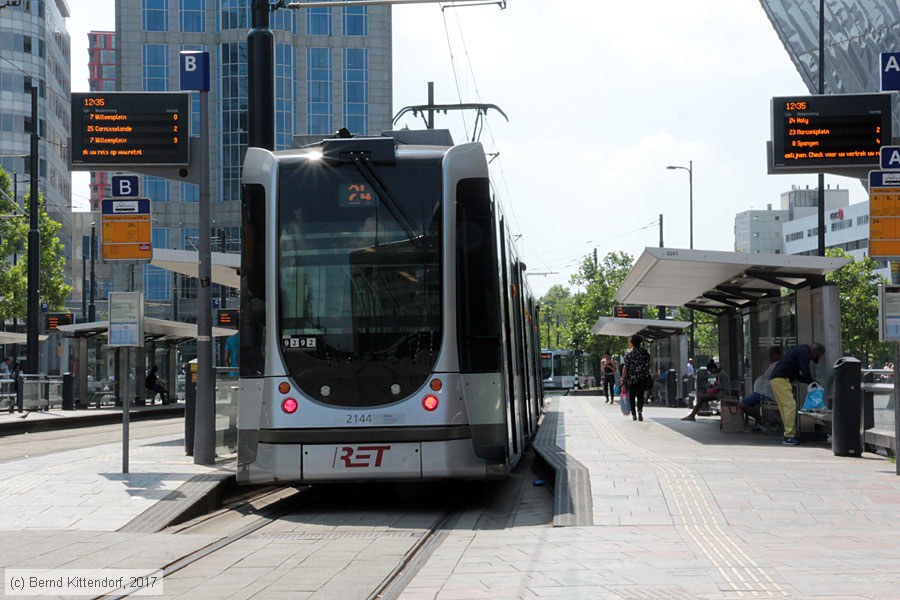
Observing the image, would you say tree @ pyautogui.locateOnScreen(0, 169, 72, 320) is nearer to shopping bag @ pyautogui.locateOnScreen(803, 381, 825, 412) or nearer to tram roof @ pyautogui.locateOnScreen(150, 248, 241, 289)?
tram roof @ pyautogui.locateOnScreen(150, 248, 241, 289)

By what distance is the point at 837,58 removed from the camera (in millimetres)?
79250

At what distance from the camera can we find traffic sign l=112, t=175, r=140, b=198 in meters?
13.3

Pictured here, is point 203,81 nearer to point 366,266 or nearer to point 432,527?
point 366,266

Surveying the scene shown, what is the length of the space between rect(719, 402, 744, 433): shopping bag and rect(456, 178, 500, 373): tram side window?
34.8 ft

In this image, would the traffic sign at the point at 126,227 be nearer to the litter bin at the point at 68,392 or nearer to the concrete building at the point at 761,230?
the litter bin at the point at 68,392

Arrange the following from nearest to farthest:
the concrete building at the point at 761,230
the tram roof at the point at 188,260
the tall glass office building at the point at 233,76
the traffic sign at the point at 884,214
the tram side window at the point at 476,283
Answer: the tram side window at the point at 476,283, the traffic sign at the point at 884,214, the tram roof at the point at 188,260, the tall glass office building at the point at 233,76, the concrete building at the point at 761,230

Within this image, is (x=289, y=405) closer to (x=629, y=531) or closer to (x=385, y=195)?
(x=385, y=195)

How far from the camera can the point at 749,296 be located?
73.2 ft

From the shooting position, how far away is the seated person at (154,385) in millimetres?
41250

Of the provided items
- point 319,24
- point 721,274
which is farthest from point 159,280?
point 721,274

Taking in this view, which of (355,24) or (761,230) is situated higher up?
(355,24)

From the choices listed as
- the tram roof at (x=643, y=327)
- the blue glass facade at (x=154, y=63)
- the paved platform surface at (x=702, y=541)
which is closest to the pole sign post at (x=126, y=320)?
the paved platform surface at (x=702, y=541)

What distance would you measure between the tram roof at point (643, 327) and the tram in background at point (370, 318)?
23375 mm

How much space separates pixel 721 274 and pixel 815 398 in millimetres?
3141
